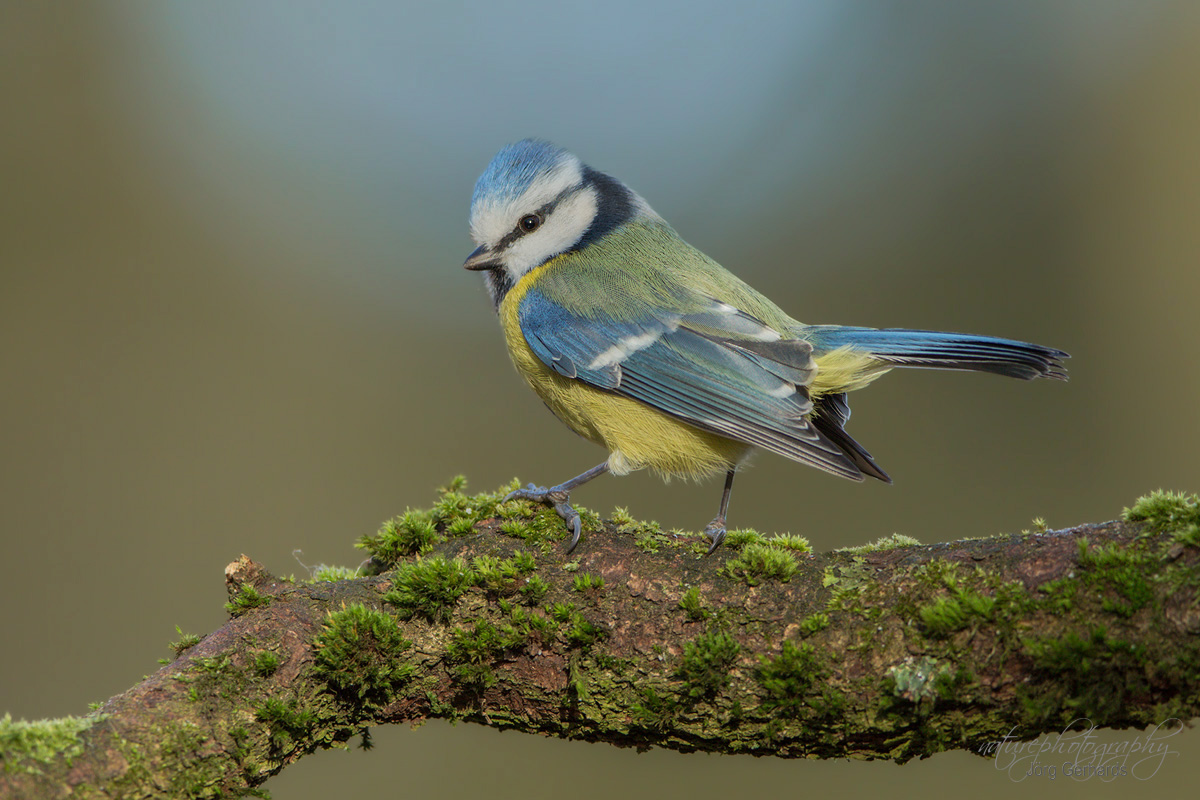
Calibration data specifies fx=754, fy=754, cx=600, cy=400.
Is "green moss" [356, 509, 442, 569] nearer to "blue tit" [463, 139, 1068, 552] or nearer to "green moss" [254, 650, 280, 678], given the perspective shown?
"blue tit" [463, 139, 1068, 552]

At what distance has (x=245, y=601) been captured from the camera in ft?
5.63

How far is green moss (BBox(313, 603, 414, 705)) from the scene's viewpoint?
5.42 ft

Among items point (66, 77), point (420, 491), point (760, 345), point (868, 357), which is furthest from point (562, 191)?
point (66, 77)

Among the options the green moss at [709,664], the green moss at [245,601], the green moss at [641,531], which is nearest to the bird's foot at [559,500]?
the green moss at [641,531]

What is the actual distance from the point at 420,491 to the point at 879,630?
15.2 feet

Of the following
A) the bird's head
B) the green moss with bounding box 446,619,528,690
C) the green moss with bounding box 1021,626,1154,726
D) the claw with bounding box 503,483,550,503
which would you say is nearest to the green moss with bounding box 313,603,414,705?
the green moss with bounding box 446,619,528,690

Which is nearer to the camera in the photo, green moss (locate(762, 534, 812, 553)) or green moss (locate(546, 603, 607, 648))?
green moss (locate(546, 603, 607, 648))

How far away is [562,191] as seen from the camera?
2.82 m

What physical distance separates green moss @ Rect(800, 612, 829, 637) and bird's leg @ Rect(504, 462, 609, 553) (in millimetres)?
357

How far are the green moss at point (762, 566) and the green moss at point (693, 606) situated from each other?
0.35 feet

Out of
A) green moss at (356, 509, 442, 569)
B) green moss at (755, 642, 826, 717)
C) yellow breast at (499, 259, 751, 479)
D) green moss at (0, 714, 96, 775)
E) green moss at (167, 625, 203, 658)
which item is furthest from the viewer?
yellow breast at (499, 259, 751, 479)

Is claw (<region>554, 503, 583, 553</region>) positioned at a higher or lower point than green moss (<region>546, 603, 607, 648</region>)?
higher

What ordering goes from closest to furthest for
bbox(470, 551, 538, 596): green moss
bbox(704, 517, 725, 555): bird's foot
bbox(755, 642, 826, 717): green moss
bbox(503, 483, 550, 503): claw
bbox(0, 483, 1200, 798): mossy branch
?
bbox(0, 483, 1200, 798): mossy branch
bbox(755, 642, 826, 717): green moss
bbox(470, 551, 538, 596): green moss
bbox(704, 517, 725, 555): bird's foot
bbox(503, 483, 550, 503): claw

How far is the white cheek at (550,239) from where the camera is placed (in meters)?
2.73
